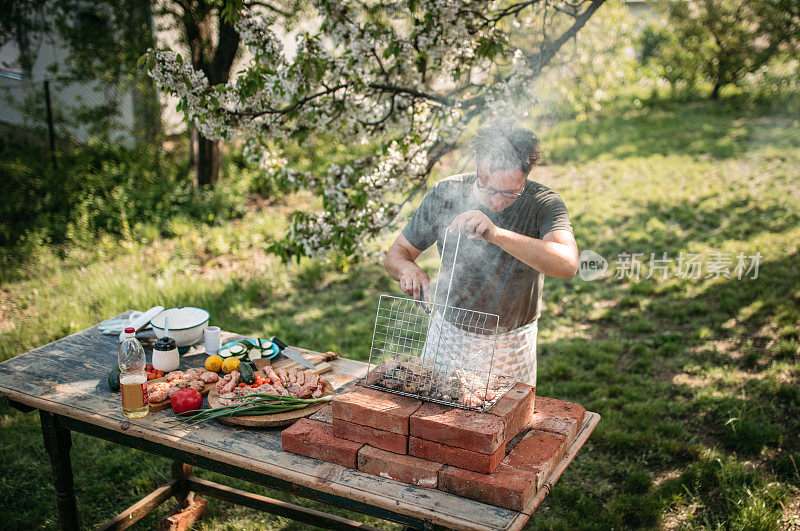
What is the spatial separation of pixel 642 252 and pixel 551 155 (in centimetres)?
441

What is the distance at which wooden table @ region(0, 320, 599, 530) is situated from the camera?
220 cm

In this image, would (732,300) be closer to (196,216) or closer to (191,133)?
(196,216)

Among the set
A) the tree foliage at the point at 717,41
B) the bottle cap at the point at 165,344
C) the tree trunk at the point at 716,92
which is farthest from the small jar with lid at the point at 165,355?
the tree trunk at the point at 716,92

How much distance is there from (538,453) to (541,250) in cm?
87

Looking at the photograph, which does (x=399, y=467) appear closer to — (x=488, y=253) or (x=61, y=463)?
(x=488, y=253)

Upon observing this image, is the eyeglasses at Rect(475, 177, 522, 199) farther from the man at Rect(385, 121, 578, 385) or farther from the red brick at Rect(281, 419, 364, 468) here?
the red brick at Rect(281, 419, 364, 468)

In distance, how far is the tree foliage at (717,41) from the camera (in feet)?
26.5

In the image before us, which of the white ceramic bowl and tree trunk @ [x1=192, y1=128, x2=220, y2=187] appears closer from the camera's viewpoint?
the white ceramic bowl

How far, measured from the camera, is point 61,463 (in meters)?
3.25

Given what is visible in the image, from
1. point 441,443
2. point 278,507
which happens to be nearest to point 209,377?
point 278,507

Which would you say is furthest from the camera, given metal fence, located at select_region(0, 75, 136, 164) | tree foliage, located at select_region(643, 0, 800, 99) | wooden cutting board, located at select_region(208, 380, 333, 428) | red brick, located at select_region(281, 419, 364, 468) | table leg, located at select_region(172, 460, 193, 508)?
metal fence, located at select_region(0, 75, 136, 164)

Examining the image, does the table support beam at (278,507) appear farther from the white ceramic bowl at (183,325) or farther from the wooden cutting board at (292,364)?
the white ceramic bowl at (183,325)

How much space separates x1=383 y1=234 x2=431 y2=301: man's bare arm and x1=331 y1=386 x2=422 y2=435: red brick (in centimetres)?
62

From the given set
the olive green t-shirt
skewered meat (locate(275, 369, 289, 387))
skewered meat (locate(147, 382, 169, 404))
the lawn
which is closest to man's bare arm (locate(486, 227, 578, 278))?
the olive green t-shirt
